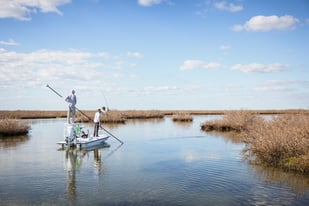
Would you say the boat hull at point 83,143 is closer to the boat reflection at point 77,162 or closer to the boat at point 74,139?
the boat at point 74,139

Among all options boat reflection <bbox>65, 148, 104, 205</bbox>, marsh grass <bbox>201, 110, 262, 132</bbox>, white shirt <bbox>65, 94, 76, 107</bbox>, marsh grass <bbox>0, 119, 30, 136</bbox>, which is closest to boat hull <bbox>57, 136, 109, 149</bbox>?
boat reflection <bbox>65, 148, 104, 205</bbox>

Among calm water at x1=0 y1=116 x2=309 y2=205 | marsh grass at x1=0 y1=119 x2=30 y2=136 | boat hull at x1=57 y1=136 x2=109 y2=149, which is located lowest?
calm water at x1=0 y1=116 x2=309 y2=205

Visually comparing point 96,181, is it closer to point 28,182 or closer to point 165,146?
point 28,182

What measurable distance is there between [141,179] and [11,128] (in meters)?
18.6

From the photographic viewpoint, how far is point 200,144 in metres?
23.7

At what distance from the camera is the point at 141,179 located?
12984 millimetres

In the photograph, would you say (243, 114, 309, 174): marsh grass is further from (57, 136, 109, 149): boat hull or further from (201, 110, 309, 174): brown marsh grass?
(57, 136, 109, 149): boat hull

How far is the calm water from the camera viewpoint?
10352 mm

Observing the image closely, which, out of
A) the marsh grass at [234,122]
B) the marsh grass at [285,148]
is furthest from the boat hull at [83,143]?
the marsh grass at [234,122]

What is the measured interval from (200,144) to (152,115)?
3766cm

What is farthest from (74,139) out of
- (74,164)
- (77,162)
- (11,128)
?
(11,128)

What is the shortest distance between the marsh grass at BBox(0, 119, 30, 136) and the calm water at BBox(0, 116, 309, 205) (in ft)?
25.4

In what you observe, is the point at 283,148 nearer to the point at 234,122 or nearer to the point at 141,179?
the point at 141,179

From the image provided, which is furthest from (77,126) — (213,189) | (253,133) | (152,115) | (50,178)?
(152,115)
